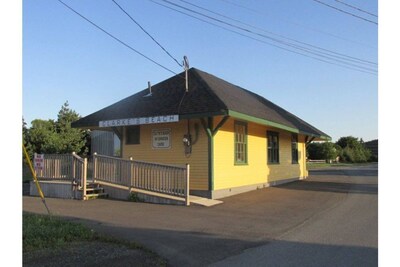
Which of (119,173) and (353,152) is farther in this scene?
(353,152)

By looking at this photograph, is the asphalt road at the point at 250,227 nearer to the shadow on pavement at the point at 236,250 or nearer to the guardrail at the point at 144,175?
the shadow on pavement at the point at 236,250

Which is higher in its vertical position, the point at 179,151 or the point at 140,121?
the point at 140,121

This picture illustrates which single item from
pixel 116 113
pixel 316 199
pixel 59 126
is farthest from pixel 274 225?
pixel 59 126

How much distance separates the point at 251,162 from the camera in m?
17.2

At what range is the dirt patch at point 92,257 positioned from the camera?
6.19m

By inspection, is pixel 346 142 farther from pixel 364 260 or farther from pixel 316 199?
pixel 364 260

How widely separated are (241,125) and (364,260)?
33.6ft

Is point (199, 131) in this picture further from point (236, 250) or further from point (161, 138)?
point (236, 250)

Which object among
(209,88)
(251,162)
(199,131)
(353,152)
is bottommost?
(353,152)

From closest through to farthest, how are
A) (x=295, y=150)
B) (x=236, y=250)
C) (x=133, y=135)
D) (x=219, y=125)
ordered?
(x=236, y=250), (x=219, y=125), (x=133, y=135), (x=295, y=150)

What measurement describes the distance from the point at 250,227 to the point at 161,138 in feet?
23.8

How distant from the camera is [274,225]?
31.4ft

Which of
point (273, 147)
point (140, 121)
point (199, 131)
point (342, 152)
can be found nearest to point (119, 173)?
point (140, 121)

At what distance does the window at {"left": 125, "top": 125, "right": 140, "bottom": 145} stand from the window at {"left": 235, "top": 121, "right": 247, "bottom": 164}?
4.09 meters
